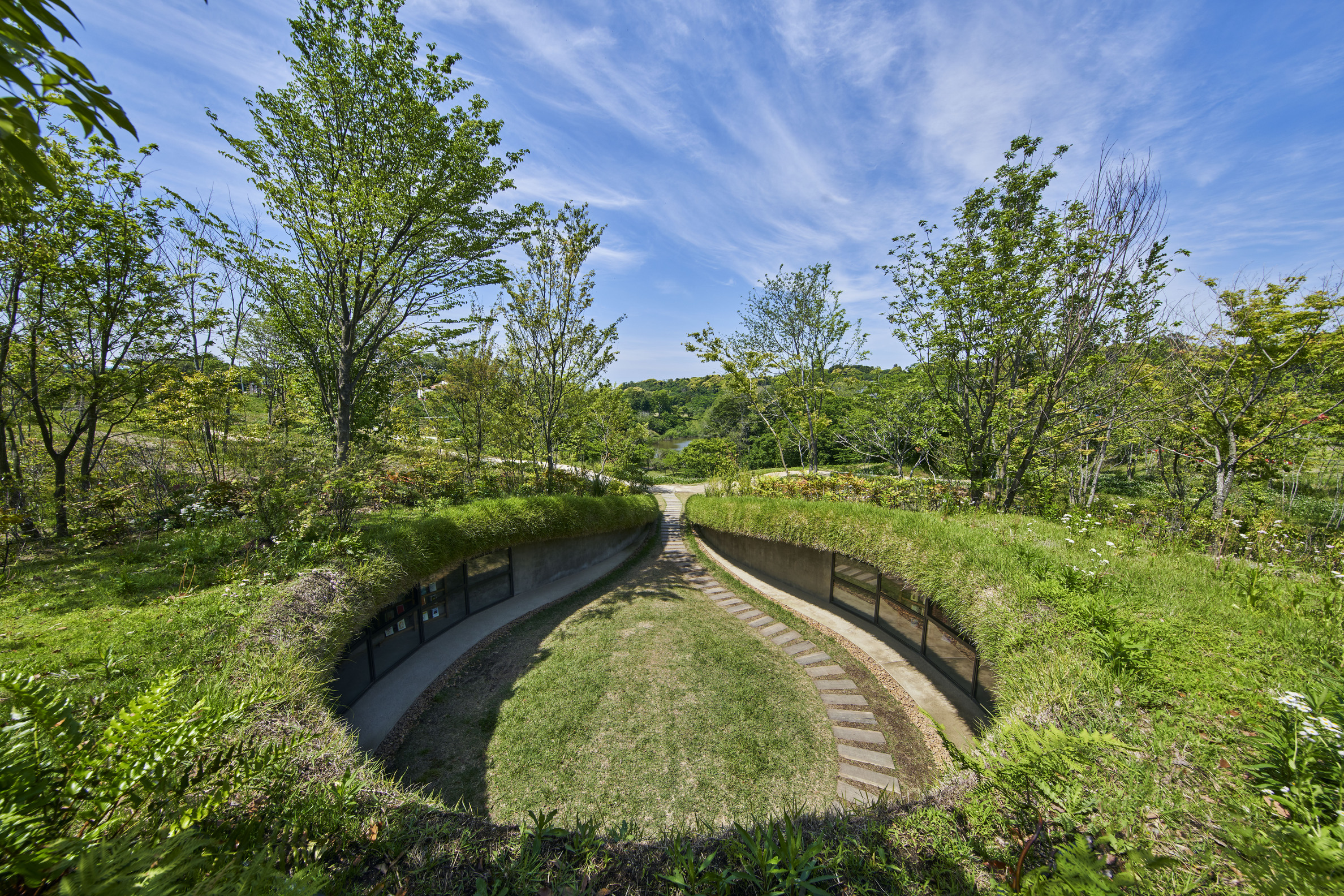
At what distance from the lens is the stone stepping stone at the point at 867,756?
489 centimetres

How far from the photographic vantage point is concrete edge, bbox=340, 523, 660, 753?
16.9 ft

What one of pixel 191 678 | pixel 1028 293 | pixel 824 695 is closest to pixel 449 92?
pixel 191 678

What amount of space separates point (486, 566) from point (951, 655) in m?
8.06

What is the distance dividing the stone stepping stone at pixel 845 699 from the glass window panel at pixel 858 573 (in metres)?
1.99

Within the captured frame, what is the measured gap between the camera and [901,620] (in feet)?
22.3

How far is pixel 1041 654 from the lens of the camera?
11.4 ft

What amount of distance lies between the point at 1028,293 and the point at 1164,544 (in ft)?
12.9

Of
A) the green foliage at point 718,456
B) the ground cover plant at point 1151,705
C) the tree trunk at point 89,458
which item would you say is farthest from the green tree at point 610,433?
the ground cover plant at point 1151,705

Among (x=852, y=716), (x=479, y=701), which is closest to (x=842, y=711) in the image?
(x=852, y=716)

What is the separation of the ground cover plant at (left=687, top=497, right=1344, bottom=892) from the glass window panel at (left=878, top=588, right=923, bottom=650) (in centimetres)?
171

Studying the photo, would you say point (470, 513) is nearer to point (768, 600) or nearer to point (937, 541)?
point (768, 600)

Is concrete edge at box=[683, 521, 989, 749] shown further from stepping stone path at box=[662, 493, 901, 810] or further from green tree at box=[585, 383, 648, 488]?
green tree at box=[585, 383, 648, 488]

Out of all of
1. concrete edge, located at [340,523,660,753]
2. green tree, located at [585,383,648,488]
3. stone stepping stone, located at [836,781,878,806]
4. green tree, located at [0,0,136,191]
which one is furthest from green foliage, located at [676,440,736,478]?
green tree, located at [0,0,136,191]

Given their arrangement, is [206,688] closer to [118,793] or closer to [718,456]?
[118,793]
